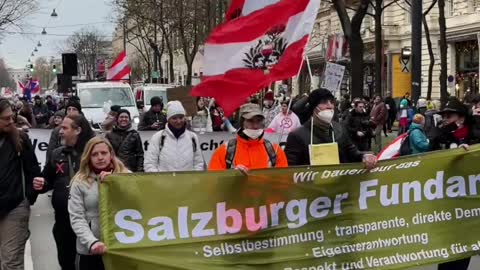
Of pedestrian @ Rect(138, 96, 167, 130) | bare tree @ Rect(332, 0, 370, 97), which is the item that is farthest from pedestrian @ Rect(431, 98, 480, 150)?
bare tree @ Rect(332, 0, 370, 97)

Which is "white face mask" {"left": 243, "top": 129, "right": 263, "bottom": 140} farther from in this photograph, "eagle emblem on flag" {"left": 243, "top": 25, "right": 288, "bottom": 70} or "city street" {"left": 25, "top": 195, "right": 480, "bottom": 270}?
"city street" {"left": 25, "top": 195, "right": 480, "bottom": 270}

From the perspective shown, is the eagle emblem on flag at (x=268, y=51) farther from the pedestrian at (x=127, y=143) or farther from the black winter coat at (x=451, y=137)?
the pedestrian at (x=127, y=143)

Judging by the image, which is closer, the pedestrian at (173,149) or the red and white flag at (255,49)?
the red and white flag at (255,49)

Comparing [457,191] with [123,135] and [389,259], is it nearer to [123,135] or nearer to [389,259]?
[389,259]

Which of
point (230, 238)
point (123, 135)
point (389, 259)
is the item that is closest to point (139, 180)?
point (230, 238)

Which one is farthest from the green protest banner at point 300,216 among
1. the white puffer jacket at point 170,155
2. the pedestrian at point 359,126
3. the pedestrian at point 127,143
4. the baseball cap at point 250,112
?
the pedestrian at point 359,126

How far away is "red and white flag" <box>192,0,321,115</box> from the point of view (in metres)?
7.03

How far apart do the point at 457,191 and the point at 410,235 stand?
58 cm

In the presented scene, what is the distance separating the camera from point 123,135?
930 cm

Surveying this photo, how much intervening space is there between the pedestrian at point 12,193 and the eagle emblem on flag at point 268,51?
7.45 feet

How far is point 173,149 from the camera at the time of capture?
25.7 ft

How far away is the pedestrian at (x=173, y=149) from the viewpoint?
25.6 ft

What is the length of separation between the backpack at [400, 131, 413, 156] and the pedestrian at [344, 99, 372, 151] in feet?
17.1

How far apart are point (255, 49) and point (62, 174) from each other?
84.1 inches
